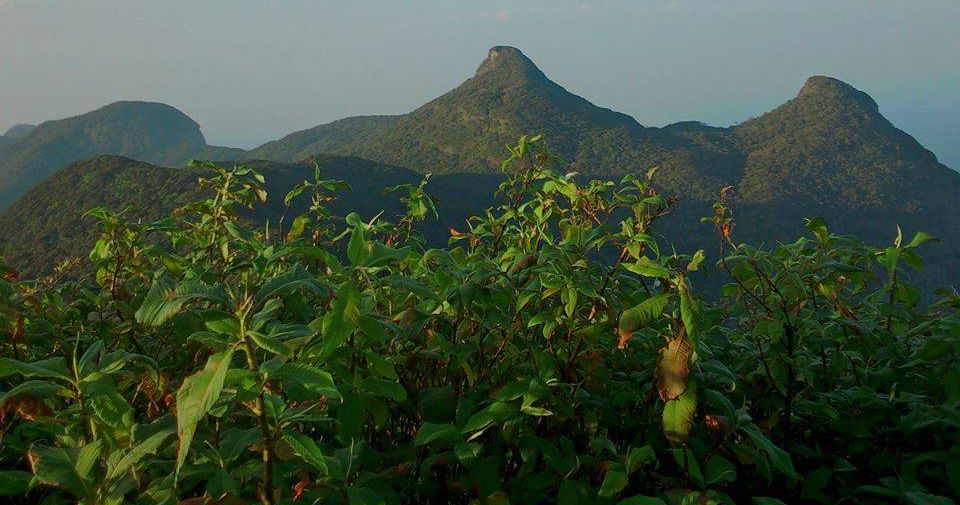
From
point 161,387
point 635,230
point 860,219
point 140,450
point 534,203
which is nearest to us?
point 140,450

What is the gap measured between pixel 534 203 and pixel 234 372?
8.75ft

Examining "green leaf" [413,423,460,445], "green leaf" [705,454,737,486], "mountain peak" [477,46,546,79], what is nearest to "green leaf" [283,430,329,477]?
"green leaf" [413,423,460,445]

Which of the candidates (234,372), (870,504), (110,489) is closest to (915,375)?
(870,504)

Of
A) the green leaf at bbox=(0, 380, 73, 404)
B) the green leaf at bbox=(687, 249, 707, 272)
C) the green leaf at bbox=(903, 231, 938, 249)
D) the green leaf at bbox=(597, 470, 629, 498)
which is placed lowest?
the green leaf at bbox=(597, 470, 629, 498)

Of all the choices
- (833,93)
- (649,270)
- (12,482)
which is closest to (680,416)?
(649,270)

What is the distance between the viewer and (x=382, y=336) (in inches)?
60.1

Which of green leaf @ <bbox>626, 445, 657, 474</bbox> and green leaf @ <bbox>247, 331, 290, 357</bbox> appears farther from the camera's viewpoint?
green leaf @ <bbox>626, 445, 657, 474</bbox>

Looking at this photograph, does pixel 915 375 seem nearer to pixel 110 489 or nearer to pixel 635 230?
pixel 635 230

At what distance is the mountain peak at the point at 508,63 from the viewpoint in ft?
201

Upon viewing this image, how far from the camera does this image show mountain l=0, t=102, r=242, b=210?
76312mm

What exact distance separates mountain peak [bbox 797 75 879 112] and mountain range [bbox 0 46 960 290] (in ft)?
0.40

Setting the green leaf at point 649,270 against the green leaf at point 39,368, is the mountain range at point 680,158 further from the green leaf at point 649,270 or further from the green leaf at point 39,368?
the green leaf at point 39,368

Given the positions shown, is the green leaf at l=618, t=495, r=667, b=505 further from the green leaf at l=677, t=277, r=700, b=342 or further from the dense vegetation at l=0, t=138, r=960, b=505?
the green leaf at l=677, t=277, r=700, b=342

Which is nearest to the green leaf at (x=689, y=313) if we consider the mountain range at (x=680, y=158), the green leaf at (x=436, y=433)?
the green leaf at (x=436, y=433)
